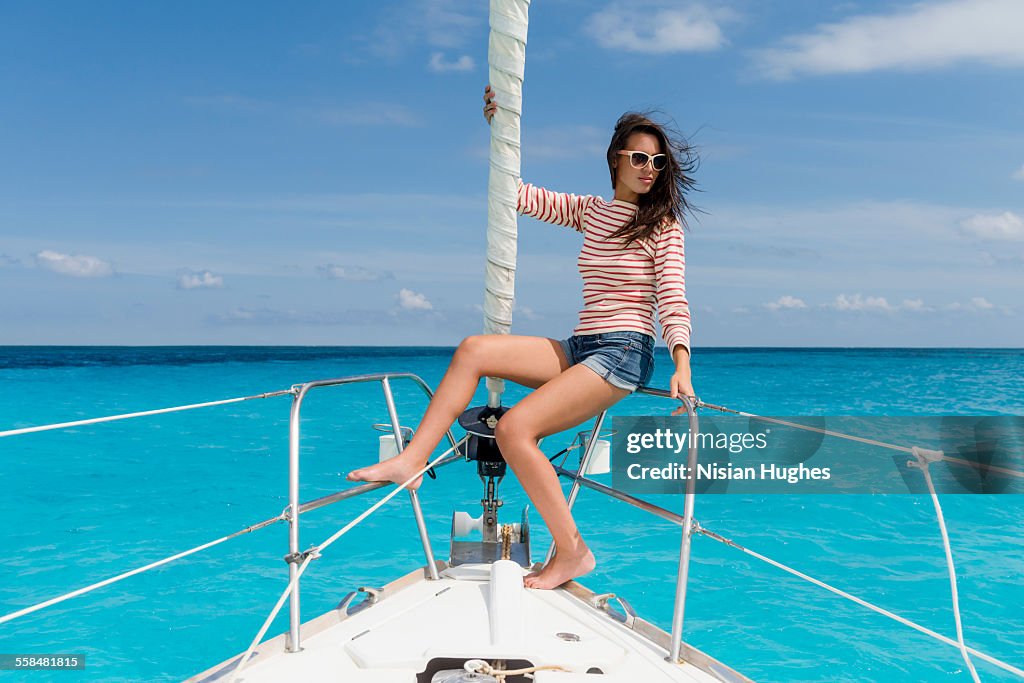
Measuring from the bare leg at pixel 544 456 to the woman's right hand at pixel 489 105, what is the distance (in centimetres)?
109

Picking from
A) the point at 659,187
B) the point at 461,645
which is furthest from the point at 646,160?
the point at 461,645

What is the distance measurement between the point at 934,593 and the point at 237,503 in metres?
7.02

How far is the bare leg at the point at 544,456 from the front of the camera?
2352 millimetres

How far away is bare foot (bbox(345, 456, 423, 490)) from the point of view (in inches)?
89.7

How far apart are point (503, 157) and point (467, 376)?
892 mm

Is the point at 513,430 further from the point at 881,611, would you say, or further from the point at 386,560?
the point at 386,560

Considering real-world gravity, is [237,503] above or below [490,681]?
below

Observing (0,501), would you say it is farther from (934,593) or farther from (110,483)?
(934,593)

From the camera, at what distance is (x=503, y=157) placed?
2826 mm

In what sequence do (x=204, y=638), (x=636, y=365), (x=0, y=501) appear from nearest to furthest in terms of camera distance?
1. (x=636, y=365)
2. (x=204, y=638)
3. (x=0, y=501)

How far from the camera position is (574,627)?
82.4 inches

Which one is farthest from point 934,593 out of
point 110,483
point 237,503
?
point 110,483

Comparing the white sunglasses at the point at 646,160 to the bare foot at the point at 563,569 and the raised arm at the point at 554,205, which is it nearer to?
the raised arm at the point at 554,205

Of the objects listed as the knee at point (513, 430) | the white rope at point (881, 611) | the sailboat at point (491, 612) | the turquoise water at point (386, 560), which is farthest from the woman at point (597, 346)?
the turquoise water at point (386, 560)
